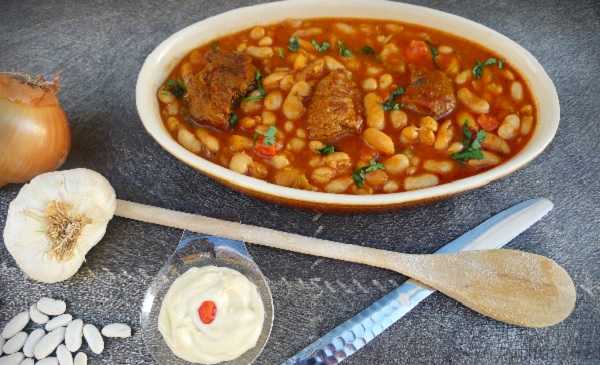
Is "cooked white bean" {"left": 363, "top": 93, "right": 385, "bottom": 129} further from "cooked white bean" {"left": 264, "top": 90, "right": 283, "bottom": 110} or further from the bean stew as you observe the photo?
"cooked white bean" {"left": 264, "top": 90, "right": 283, "bottom": 110}

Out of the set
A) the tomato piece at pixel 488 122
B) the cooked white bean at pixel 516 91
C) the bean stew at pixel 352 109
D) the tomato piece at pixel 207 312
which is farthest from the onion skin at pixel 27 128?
the cooked white bean at pixel 516 91

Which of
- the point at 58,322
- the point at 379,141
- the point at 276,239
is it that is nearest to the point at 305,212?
the point at 276,239

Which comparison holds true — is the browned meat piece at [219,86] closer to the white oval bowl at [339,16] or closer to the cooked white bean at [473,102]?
the white oval bowl at [339,16]

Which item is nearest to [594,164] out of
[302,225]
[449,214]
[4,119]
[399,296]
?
[449,214]

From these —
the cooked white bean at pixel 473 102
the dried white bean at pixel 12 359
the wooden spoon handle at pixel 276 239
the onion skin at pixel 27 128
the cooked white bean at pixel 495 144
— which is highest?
the cooked white bean at pixel 473 102

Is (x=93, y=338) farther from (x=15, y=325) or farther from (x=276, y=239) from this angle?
(x=276, y=239)
